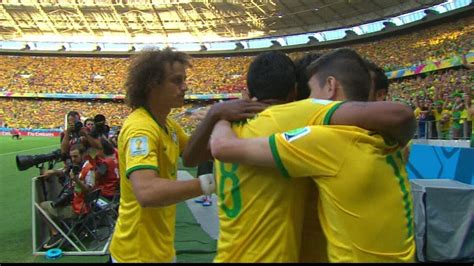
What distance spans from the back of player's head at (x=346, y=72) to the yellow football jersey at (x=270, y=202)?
131mm

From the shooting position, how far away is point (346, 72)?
168 cm

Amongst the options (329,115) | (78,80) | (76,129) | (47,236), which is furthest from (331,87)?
(78,80)

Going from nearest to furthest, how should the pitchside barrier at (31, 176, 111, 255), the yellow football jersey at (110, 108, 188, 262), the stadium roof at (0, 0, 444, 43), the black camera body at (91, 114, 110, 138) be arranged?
the yellow football jersey at (110, 108, 188, 262), the pitchside barrier at (31, 176, 111, 255), the black camera body at (91, 114, 110, 138), the stadium roof at (0, 0, 444, 43)

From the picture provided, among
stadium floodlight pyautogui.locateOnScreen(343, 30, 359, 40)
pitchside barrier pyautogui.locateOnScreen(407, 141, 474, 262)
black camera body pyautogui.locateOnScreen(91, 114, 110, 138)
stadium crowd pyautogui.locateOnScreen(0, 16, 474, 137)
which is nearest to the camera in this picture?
pitchside barrier pyautogui.locateOnScreen(407, 141, 474, 262)

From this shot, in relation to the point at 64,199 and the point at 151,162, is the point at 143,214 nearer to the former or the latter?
the point at 151,162

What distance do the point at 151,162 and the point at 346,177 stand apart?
3.17ft

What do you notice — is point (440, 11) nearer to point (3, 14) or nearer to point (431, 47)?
point (431, 47)

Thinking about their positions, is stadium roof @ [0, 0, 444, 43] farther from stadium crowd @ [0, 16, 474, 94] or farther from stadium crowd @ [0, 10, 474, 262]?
stadium crowd @ [0, 10, 474, 262]

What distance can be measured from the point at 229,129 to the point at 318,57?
48 cm

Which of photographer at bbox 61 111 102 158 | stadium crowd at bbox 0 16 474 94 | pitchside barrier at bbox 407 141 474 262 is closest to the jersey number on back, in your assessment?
pitchside barrier at bbox 407 141 474 262

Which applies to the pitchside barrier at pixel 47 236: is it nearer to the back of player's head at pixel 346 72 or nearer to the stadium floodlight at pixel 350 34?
the back of player's head at pixel 346 72

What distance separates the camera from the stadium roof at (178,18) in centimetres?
4034

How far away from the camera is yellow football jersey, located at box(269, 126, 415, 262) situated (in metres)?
1.49

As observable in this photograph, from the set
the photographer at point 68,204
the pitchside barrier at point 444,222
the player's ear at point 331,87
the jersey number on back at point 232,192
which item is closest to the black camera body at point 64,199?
the photographer at point 68,204
